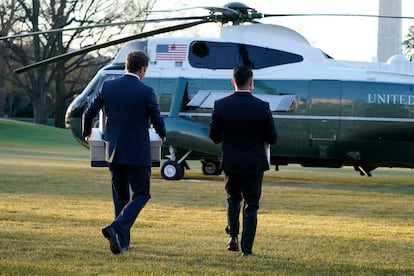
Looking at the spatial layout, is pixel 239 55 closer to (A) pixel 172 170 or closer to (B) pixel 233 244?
(A) pixel 172 170

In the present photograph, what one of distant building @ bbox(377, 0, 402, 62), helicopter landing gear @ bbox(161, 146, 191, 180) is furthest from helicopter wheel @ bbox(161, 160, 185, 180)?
distant building @ bbox(377, 0, 402, 62)

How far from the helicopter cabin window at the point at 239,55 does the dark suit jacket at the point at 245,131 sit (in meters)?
11.5

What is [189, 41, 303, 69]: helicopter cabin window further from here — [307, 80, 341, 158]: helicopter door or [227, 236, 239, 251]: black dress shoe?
[227, 236, 239, 251]: black dress shoe

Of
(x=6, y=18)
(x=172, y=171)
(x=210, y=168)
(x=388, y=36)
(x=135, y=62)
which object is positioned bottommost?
(x=210, y=168)

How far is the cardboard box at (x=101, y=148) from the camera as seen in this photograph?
27.7 ft

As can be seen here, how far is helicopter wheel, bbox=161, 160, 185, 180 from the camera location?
2009 cm

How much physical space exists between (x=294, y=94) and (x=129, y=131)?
39.1 feet

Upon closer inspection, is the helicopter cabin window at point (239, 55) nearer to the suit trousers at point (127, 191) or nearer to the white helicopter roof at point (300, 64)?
the white helicopter roof at point (300, 64)

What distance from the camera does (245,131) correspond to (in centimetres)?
802

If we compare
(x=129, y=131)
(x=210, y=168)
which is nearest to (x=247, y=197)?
(x=129, y=131)

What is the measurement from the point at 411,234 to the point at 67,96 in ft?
166

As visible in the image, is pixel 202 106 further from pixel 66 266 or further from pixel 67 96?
pixel 67 96

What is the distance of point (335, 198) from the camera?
52.0 ft

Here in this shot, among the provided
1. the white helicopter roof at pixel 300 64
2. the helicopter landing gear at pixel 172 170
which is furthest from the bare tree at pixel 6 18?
the white helicopter roof at pixel 300 64
